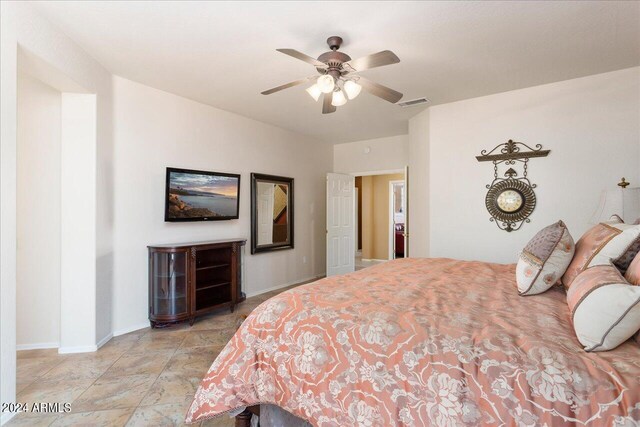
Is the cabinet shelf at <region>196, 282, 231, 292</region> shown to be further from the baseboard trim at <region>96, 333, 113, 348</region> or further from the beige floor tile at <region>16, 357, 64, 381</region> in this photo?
the beige floor tile at <region>16, 357, 64, 381</region>

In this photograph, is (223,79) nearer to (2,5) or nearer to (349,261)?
(2,5)

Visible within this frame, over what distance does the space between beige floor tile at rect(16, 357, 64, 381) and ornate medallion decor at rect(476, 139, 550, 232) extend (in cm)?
464

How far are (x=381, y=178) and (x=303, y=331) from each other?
7.13 meters

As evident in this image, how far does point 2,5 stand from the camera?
1890mm

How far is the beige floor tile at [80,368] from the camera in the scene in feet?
7.91

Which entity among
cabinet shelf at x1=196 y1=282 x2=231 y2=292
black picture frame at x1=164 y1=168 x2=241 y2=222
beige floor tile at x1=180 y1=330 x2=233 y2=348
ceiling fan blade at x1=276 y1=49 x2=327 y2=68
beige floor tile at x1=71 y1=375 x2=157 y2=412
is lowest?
beige floor tile at x1=180 y1=330 x2=233 y2=348

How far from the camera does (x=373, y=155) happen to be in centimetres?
601

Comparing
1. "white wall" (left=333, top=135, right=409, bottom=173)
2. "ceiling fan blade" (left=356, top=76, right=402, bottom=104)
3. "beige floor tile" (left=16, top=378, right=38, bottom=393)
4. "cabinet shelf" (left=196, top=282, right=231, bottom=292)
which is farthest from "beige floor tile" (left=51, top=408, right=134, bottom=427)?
"white wall" (left=333, top=135, right=409, bottom=173)

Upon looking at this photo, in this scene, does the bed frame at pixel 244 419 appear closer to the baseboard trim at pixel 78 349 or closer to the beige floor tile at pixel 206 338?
the beige floor tile at pixel 206 338

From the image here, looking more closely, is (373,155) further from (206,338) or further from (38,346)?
(38,346)

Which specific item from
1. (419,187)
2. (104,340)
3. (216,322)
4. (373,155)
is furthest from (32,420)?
(373,155)

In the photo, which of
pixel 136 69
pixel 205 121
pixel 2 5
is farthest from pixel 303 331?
pixel 205 121

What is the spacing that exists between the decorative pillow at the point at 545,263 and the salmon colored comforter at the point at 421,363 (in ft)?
0.23

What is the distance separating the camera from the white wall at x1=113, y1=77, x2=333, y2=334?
333cm
